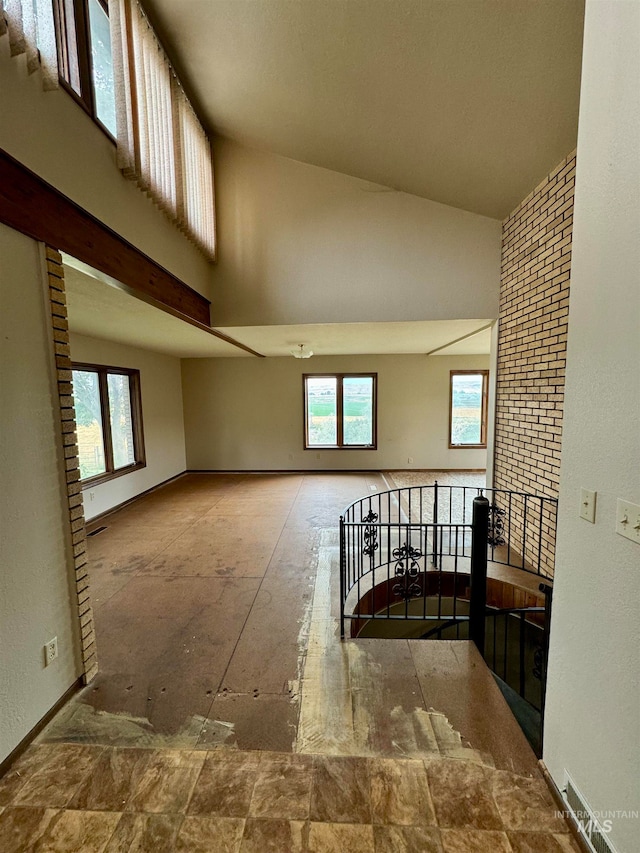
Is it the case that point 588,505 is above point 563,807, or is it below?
Result: above

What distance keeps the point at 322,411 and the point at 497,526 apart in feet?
13.4

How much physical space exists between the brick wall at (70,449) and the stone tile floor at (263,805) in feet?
1.55

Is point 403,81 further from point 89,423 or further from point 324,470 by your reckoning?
A: point 324,470

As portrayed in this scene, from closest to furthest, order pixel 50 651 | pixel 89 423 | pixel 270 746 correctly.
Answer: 1. pixel 270 746
2. pixel 50 651
3. pixel 89 423

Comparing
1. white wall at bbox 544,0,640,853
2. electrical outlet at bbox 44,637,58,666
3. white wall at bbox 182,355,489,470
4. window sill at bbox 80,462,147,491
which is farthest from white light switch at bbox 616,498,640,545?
white wall at bbox 182,355,489,470

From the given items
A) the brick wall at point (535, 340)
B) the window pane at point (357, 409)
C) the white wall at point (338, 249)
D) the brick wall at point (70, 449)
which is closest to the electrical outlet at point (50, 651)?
the brick wall at point (70, 449)

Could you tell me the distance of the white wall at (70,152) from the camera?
4.78 feet

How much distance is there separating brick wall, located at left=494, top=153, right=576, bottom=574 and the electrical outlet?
348cm

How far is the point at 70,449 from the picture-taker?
1.83 metres

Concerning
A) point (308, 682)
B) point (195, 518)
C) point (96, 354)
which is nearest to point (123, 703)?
point (308, 682)

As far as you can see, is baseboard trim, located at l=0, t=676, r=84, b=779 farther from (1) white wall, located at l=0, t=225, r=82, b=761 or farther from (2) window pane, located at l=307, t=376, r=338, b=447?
(2) window pane, located at l=307, t=376, r=338, b=447

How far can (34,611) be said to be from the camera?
1.61 meters

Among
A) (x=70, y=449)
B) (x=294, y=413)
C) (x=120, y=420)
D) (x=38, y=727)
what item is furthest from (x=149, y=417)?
(x=38, y=727)

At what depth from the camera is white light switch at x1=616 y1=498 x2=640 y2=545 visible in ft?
3.44
